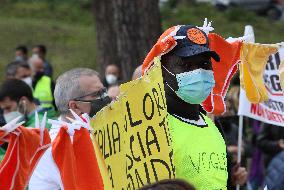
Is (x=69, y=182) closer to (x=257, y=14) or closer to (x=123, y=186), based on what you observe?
(x=123, y=186)

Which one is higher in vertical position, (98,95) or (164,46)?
(164,46)

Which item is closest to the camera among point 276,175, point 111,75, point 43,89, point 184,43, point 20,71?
point 184,43

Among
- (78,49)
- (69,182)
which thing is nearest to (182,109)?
(69,182)

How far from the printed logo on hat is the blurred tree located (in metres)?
7.88

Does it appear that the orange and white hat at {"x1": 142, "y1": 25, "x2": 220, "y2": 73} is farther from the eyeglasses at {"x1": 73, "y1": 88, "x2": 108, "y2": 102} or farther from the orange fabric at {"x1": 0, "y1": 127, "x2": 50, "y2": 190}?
the orange fabric at {"x1": 0, "y1": 127, "x2": 50, "y2": 190}

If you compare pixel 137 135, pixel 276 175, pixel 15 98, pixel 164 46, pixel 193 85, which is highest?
pixel 164 46

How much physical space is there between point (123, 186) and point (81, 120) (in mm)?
381

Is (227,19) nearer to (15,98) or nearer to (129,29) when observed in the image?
(129,29)

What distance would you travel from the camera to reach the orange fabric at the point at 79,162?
4562 millimetres

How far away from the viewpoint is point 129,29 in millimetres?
12836

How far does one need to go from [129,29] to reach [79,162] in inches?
329

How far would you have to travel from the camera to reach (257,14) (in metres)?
26.3

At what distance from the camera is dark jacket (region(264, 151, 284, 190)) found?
764 cm

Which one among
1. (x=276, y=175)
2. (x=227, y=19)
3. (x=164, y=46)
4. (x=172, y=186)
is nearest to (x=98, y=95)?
(x=164, y=46)
